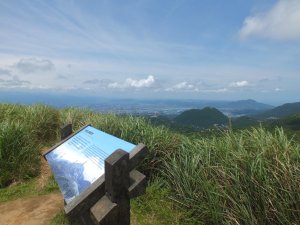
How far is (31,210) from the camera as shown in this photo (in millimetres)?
6484

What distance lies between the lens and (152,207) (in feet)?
20.1

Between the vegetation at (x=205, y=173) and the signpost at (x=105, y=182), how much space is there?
1.80 metres

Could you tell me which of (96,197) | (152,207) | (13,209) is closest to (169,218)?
(152,207)

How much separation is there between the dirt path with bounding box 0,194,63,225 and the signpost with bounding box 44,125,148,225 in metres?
1.73

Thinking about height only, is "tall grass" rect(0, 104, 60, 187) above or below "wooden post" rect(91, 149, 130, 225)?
below

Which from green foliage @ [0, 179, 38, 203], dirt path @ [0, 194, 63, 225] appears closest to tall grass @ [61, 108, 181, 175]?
dirt path @ [0, 194, 63, 225]

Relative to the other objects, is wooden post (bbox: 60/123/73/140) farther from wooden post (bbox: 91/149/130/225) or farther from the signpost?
wooden post (bbox: 91/149/130/225)

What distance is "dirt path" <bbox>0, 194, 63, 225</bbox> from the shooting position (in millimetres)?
6032

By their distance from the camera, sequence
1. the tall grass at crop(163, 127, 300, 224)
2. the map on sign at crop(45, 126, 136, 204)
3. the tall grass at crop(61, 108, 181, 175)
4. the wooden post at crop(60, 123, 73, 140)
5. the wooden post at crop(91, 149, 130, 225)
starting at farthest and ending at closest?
the tall grass at crop(61, 108, 181, 175)
the wooden post at crop(60, 123, 73, 140)
the tall grass at crop(163, 127, 300, 224)
the map on sign at crop(45, 126, 136, 204)
the wooden post at crop(91, 149, 130, 225)

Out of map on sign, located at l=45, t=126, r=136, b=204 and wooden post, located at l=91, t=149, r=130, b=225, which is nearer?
wooden post, located at l=91, t=149, r=130, b=225

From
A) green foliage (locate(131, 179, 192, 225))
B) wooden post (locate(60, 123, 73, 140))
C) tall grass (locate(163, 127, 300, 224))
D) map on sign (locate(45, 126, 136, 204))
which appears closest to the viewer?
map on sign (locate(45, 126, 136, 204))

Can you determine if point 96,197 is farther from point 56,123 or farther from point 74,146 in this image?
point 56,123

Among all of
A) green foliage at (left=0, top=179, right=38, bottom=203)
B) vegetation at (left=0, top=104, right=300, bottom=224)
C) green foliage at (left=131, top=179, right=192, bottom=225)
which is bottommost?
green foliage at (left=0, top=179, right=38, bottom=203)

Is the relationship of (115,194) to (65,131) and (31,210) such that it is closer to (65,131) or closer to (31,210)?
(65,131)
